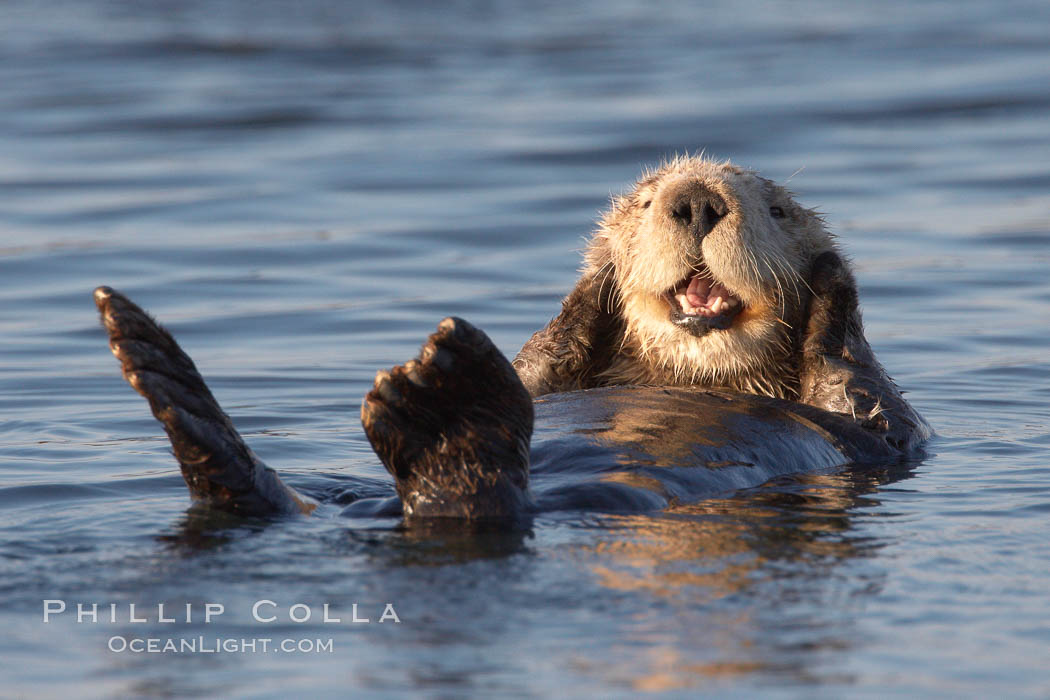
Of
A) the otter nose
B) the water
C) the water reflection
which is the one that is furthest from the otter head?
the water reflection

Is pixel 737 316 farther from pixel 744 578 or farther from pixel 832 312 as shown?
pixel 744 578

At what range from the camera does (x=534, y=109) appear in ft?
51.1

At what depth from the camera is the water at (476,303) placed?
2.96 m

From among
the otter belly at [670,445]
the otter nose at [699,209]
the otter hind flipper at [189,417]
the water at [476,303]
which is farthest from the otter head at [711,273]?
the otter hind flipper at [189,417]

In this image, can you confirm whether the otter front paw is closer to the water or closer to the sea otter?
the sea otter

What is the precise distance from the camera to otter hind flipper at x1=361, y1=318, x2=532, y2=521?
3691mm

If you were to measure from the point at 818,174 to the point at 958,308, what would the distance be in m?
4.02

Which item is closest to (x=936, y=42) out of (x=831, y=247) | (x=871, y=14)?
(x=871, y=14)

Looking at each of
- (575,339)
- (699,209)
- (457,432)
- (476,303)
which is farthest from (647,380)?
(476,303)

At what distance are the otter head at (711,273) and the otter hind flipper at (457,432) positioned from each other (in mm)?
1363

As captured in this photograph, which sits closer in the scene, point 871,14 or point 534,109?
point 534,109

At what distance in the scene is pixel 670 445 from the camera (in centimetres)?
445

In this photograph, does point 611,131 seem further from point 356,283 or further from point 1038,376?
point 1038,376

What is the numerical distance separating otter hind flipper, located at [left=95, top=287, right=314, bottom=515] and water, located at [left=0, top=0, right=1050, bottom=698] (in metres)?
0.12
